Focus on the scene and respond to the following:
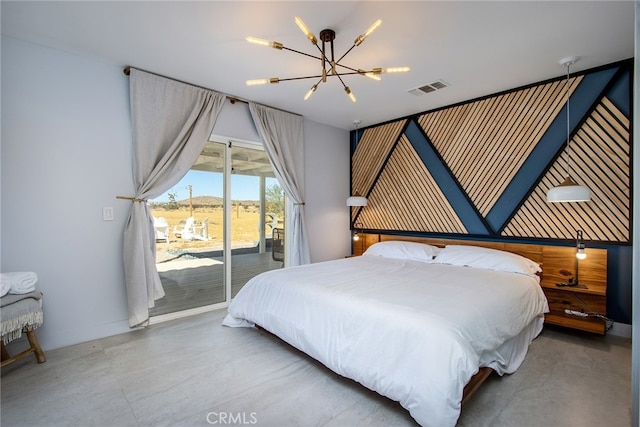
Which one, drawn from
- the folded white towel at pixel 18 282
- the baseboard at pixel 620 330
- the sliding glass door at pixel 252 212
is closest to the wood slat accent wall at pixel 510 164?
the baseboard at pixel 620 330

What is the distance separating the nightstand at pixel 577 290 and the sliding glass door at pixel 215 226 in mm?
3442

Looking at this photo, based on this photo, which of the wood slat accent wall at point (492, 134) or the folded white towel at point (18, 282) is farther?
the wood slat accent wall at point (492, 134)

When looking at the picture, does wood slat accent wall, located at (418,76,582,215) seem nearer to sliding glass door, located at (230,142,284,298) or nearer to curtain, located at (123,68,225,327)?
sliding glass door, located at (230,142,284,298)

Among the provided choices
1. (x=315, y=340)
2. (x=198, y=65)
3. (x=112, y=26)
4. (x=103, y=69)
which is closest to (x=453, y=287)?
(x=315, y=340)

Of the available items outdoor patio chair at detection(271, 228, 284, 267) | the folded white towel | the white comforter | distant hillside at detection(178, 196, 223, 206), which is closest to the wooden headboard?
the white comforter

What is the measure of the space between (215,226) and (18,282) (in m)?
1.86

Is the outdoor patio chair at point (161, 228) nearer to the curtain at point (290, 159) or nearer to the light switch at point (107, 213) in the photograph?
the light switch at point (107, 213)

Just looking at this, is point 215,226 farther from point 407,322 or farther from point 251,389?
point 407,322

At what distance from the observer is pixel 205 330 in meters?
3.02

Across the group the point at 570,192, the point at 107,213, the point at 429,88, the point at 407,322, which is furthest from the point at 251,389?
the point at 429,88

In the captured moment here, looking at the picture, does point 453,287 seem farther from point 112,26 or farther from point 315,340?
point 112,26

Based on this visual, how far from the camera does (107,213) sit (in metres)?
2.90

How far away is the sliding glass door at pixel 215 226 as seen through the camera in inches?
136

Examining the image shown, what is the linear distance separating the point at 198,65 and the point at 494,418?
367cm
